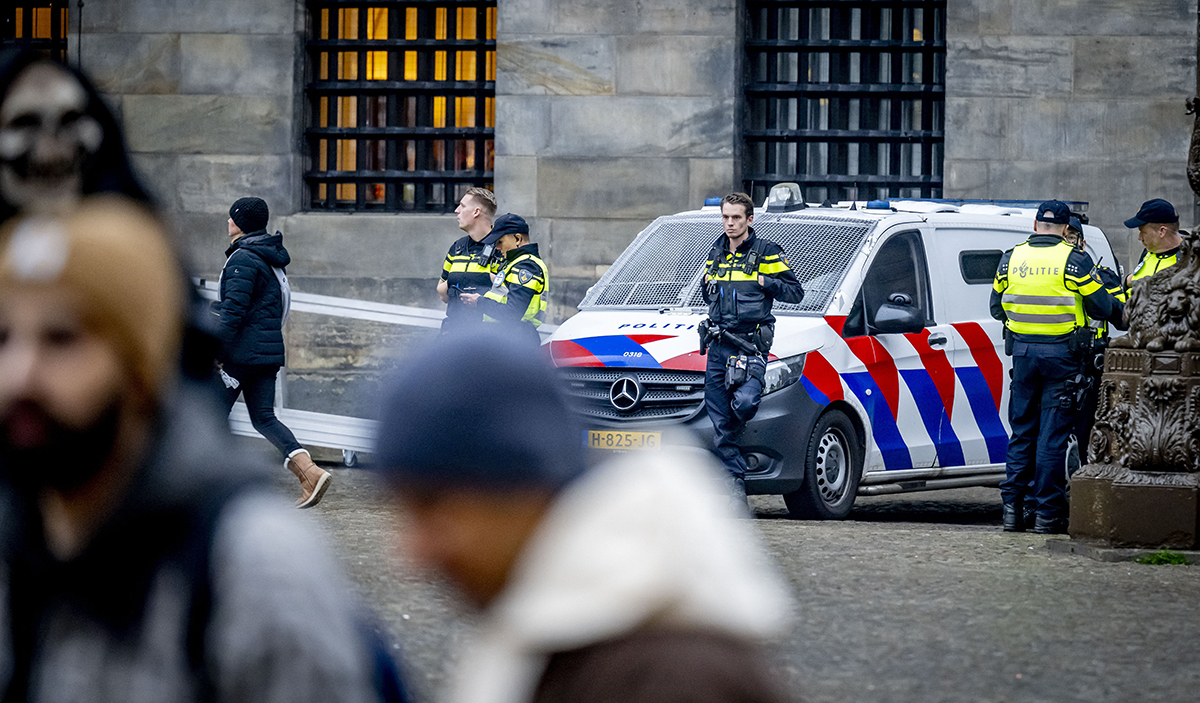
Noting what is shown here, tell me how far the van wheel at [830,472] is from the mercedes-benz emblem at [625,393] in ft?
3.34

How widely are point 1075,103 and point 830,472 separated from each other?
6.29 meters

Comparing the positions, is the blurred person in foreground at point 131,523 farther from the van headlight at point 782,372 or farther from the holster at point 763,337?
the van headlight at point 782,372

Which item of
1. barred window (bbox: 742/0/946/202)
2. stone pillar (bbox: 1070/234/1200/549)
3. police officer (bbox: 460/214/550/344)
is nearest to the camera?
stone pillar (bbox: 1070/234/1200/549)

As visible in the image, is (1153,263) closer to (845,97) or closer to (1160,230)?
(1160,230)

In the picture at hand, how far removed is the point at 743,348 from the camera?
9508 millimetres

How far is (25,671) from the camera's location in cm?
149

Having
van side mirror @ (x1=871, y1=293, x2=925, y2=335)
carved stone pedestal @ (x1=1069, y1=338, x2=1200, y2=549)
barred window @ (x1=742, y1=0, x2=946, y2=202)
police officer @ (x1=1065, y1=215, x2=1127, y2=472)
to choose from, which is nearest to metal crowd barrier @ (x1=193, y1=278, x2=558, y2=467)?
van side mirror @ (x1=871, y1=293, x2=925, y2=335)

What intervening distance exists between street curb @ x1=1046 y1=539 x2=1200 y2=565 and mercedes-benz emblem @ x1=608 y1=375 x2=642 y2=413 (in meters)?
2.46

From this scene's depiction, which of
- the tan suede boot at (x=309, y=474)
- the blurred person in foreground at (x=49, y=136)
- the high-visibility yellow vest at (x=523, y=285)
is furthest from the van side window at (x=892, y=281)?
the blurred person in foreground at (x=49, y=136)

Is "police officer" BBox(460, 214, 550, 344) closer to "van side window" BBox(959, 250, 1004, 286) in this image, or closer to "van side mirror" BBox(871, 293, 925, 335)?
"van side mirror" BBox(871, 293, 925, 335)

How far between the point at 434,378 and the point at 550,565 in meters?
0.19

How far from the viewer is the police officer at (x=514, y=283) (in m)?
10.3

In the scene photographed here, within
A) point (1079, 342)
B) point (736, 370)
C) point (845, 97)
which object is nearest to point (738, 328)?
point (736, 370)

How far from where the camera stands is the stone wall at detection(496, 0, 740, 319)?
15.2 meters
